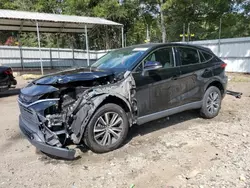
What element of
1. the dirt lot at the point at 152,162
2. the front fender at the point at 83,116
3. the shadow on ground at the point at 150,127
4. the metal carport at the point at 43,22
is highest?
the metal carport at the point at 43,22

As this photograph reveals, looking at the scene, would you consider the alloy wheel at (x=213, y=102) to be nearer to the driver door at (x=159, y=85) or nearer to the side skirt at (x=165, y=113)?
the side skirt at (x=165, y=113)

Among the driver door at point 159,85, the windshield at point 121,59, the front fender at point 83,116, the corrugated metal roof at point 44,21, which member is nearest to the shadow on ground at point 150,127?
the front fender at point 83,116

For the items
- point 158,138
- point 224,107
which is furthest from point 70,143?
point 224,107

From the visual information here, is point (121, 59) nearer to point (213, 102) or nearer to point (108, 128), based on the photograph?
point (108, 128)

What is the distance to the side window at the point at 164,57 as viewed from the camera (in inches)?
184

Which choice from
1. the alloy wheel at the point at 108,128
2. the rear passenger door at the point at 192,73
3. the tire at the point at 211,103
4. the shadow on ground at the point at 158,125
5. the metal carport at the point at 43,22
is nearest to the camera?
the alloy wheel at the point at 108,128

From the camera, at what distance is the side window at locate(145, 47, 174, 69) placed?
15.3 ft

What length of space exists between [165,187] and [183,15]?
986 inches

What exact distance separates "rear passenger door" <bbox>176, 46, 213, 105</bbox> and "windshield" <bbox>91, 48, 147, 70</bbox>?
3.17 feet

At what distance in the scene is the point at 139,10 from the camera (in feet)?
86.4

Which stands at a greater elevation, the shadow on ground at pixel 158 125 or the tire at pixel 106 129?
the tire at pixel 106 129

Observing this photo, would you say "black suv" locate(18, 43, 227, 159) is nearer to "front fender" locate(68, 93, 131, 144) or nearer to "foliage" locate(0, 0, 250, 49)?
"front fender" locate(68, 93, 131, 144)

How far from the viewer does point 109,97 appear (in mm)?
3916

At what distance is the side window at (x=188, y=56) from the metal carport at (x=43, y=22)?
11.1m
